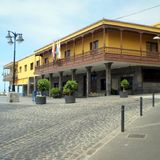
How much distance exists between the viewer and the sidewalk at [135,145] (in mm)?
7925

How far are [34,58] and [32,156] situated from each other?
5192 cm

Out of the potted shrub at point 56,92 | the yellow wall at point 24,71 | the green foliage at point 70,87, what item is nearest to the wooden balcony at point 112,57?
the potted shrub at point 56,92

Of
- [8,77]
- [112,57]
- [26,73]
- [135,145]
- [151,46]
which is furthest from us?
[8,77]

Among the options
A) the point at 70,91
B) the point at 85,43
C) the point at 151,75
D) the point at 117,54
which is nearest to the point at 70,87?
the point at 70,91

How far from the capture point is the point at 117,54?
110 ft

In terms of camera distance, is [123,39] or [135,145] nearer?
[135,145]

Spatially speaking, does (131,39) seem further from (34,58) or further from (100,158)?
(100,158)

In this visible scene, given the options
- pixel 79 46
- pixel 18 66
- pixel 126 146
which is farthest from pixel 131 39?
pixel 18 66

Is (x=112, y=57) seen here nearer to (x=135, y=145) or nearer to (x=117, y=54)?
(x=117, y=54)

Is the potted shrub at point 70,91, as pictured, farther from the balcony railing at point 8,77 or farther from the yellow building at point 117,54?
the balcony railing at point 8,77

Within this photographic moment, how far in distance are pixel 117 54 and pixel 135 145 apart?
24.9m

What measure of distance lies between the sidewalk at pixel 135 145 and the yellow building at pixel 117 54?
21183 millimetres

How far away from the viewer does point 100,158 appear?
7.78 meters

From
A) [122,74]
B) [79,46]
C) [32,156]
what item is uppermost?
[79,46]
